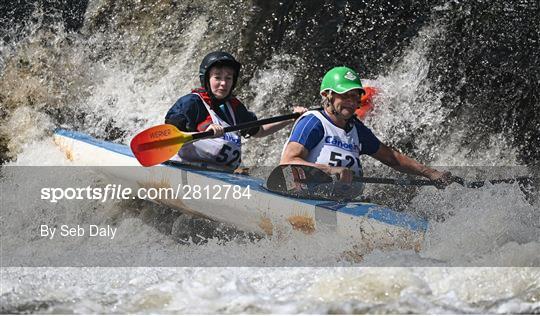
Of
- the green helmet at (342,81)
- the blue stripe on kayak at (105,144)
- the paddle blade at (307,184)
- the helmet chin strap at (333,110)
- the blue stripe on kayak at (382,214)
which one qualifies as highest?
the green helmet at (342,81)

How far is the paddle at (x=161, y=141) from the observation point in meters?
6.16

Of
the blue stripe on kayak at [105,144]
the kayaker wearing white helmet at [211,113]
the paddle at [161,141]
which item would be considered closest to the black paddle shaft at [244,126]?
the paddle at [161,141]

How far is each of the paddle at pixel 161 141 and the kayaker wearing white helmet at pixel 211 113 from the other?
0.15 m

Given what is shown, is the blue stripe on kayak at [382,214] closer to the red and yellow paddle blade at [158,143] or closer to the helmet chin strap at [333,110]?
the helmet chin strap at [333,110]

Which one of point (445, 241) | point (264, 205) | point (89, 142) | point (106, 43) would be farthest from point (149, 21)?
point (445, 241)

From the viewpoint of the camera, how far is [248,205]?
570 centimetres

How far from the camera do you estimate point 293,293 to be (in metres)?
4.16

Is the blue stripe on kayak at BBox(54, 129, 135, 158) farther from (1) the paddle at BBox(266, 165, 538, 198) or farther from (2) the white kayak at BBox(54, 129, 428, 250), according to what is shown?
(1) the paddle at BBox(266, 165, 538, 198)

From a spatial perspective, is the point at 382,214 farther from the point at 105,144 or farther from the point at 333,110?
the point at 105,144

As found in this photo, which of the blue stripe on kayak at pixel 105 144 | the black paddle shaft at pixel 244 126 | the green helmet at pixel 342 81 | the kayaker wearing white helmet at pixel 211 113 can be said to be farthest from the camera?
the blue stripe on kayak at pixel 105 144

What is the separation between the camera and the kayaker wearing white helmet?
6.38m

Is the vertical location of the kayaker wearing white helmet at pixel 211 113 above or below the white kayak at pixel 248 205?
above

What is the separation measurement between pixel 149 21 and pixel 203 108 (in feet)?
11.5

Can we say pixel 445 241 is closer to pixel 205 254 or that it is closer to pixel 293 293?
pixel 293 293
